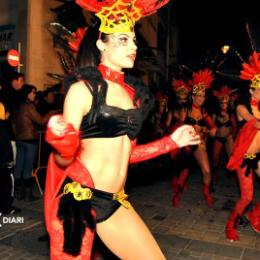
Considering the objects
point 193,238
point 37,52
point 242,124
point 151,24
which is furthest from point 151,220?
point 151,24

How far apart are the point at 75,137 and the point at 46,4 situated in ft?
34.8

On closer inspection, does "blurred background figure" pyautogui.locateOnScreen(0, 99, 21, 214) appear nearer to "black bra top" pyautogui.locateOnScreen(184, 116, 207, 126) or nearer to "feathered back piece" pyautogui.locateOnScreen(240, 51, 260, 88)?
"black bra top" pyautogui.locateOnScreen(184, 116, 207, 126)

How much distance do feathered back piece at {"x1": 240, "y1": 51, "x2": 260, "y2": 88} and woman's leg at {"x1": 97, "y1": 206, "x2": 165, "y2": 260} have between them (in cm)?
332

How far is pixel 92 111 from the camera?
228cm

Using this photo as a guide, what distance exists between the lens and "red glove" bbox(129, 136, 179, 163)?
2.65 meters

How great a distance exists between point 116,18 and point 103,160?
987mm

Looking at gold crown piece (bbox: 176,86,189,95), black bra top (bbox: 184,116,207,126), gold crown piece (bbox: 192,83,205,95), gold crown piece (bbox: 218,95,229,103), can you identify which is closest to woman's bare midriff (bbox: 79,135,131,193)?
black bra top (bbox: 184,116,207,126)

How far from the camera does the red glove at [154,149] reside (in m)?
2.65

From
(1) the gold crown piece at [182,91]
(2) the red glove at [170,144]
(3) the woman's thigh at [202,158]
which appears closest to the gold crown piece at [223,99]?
(1) the gold crown piece at [182,91]

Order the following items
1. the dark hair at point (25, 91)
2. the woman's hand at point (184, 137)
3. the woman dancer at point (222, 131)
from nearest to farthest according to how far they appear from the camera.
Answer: the woman's hand at point (184, 137) < the dark hair at point (25, 91) < the woman dancer at point (222, 131)

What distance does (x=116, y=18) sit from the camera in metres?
2.50

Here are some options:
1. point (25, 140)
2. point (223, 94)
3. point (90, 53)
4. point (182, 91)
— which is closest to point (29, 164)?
point (25, 140)

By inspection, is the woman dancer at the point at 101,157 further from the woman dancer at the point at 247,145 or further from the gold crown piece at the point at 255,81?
the gold crown piece at the point at 255,81

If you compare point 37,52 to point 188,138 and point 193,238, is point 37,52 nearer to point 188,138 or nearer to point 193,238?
point 193,238
